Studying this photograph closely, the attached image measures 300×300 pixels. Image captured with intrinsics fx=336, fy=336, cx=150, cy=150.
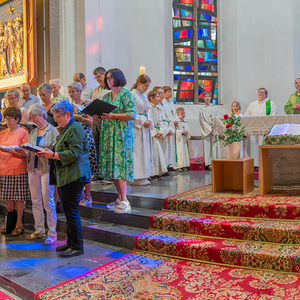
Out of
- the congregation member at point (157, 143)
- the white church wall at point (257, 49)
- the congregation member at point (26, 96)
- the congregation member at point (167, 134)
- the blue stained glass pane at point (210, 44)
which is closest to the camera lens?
the congregation member at point (26, 96)

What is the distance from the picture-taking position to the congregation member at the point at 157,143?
21.2 ft

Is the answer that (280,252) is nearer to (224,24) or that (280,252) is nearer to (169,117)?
(169,117)

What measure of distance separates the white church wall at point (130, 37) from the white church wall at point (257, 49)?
1.89 meters

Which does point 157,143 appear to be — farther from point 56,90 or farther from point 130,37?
point 130,37

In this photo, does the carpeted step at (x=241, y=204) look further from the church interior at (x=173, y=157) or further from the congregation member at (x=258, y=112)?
the congregation member at (x=258, y=112)

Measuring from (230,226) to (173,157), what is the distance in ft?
13.6

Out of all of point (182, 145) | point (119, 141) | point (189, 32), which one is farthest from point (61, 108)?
point (189, 32)

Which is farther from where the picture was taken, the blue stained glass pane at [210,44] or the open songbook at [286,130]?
the blue stained glass pane at [210,44]

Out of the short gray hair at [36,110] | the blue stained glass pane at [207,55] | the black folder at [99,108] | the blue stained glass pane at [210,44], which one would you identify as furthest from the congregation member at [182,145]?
the short gray hair at [36,110]

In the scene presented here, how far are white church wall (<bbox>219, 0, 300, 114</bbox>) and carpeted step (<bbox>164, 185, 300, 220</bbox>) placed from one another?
21.0ft

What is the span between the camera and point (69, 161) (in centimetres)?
320

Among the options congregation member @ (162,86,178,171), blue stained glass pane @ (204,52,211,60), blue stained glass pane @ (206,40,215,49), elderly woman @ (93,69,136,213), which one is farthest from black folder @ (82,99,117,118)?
blue stained glass pane @ (206,40,215,49)

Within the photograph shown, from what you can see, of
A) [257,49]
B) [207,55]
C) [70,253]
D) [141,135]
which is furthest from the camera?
[207,55]

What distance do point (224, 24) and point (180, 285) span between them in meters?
10.0
